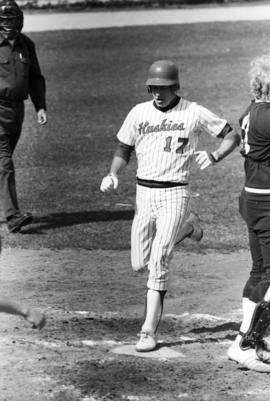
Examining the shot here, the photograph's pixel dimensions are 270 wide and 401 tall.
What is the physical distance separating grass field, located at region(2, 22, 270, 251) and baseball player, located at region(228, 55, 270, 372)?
3.18 metres

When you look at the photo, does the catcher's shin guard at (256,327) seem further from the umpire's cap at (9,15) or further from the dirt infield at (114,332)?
the umpire's cap at (9,15)

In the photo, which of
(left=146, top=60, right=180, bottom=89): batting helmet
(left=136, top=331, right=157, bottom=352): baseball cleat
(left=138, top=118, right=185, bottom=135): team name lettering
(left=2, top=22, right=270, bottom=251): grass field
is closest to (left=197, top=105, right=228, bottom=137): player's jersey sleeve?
(left=138, top=118, right=185, bottom=135): team name lettering

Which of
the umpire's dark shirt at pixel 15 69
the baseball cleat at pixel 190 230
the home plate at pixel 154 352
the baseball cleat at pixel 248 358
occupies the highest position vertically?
the umpire's dark shirt at pixel 15 69

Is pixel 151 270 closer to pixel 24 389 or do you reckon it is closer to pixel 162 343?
pixel 162 343

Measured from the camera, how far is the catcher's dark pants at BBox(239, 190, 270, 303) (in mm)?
6879

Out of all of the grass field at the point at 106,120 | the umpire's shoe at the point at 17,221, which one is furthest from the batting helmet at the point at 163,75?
the umpire's shoe at the point at 17,221

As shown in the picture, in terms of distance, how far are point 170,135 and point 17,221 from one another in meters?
3.91

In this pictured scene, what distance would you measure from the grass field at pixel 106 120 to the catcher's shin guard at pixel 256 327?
3.24m

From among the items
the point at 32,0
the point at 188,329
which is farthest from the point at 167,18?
the point at 188,329

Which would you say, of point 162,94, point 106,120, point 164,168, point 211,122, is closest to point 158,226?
point 164,168

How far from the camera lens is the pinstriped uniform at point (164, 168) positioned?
725cm

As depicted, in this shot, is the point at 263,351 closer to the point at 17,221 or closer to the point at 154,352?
the point at 154,352

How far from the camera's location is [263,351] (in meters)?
7.01

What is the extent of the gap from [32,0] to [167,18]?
3.58m
